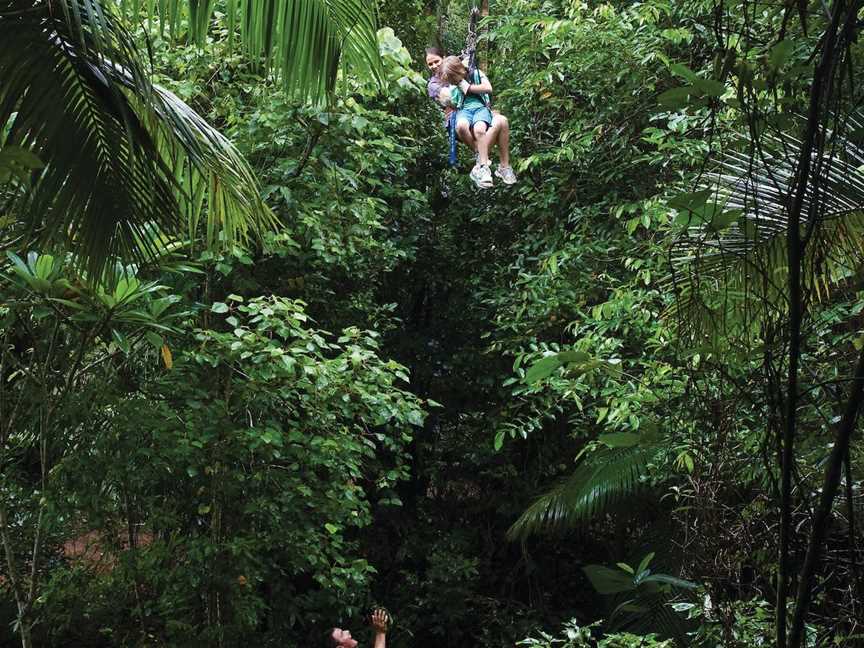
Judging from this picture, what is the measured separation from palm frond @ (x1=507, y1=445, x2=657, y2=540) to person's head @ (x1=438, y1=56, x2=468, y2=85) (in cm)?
262

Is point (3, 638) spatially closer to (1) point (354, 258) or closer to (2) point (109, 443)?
(2) point (109, 443)

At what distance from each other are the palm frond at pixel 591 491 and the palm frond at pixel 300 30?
2.73 meters

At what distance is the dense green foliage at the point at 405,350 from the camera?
2.51 meters

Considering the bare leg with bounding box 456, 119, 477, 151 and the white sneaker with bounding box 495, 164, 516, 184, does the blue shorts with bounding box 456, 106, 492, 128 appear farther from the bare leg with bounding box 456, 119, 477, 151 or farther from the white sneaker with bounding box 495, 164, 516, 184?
the white sneaker with bounding box 495, 164, 516, 184

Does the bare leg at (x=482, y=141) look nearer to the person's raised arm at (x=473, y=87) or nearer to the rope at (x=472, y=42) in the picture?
the person's raised arm at (x=473, y=87)

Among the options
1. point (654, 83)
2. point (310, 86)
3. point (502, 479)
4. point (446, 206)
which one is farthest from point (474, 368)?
point (310, 86)

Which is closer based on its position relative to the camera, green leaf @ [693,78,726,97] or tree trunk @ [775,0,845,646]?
tree trunk @ [775,0,845,646]

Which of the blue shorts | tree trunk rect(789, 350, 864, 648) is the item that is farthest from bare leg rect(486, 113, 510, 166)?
tree trunk rect(789, 350, 864, 648)

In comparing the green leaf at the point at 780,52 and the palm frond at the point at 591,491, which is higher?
the green leaf at the point at 780,52

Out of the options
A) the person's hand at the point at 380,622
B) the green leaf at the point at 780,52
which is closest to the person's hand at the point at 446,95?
the person's hand at the point at 380,622

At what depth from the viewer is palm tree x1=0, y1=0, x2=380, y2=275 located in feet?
8.81

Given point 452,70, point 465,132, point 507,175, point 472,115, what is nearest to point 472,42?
point 452,70

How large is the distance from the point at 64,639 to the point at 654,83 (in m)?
5.48

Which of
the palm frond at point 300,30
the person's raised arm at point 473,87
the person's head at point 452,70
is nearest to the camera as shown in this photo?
the palm frond at point 300,30
